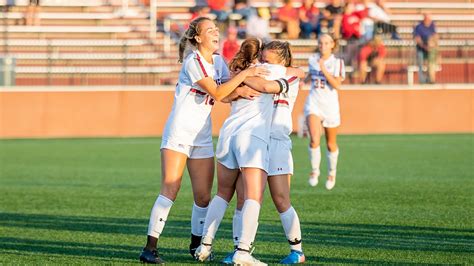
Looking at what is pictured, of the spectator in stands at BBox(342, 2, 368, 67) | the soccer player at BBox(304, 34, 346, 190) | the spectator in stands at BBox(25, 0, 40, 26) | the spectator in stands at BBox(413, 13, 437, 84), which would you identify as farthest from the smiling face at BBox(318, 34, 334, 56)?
the spectator in stands at BBox(25, 0, 40, 26)

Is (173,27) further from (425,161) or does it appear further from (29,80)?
(425,161)

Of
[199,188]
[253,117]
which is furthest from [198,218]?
[253,117]

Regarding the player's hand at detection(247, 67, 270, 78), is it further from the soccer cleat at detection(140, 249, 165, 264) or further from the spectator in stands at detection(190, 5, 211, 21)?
the spectator in stands at detection(190, 5, 211, 21)

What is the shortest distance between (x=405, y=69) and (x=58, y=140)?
32.1 ft

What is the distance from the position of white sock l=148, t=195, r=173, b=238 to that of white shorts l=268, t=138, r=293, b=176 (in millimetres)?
839

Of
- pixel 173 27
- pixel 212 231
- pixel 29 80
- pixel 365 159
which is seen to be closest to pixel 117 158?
pixel 365 159

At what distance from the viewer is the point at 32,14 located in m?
32.2

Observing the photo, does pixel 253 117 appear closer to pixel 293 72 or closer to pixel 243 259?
pixel 293 72

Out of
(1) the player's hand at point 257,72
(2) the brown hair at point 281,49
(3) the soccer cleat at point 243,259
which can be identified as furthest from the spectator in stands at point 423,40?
(3) the soccer cleat at point 243,259

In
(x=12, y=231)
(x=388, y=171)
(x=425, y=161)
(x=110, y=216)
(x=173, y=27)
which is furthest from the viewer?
(x=173, y=27)

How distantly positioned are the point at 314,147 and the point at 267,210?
12.2 feet

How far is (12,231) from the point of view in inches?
446

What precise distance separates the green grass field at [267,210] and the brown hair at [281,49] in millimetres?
1593

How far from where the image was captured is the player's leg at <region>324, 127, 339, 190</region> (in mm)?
16252
